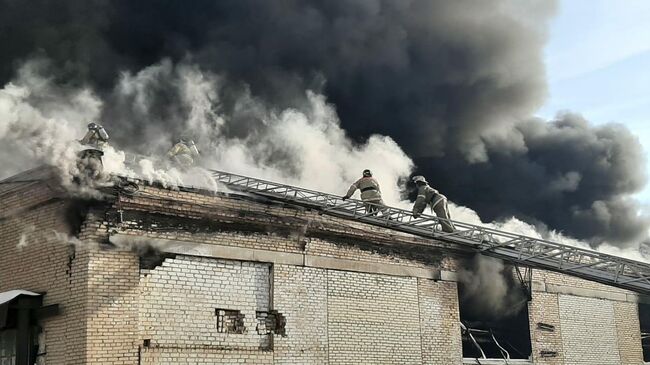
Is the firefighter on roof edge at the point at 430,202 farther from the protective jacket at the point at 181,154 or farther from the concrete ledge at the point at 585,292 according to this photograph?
the protective jacket at the point at 181,154

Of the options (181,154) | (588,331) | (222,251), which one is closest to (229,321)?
(222,251)

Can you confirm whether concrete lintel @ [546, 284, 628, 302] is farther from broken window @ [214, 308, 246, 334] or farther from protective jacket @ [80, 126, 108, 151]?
protective jacket @ [80, 126, 108, 151]

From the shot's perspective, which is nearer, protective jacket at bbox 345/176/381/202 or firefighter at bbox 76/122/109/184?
firefighter at bbox 76/122/109/184

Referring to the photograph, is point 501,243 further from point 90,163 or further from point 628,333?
point 90,163

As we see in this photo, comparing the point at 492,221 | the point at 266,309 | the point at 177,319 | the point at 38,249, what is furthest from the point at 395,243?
the point at 492,221

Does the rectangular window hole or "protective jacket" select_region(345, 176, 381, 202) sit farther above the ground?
"protective jacket" select_region(345, 176, 381, 202)

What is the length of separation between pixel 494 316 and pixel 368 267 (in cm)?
333

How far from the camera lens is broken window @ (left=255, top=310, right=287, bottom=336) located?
434 inches

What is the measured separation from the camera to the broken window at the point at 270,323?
1103 centimetres

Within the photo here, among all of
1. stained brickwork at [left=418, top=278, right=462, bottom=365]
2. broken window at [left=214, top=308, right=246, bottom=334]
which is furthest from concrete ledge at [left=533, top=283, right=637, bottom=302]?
broken window at [left=214, top=308, right=246, bottom=334]

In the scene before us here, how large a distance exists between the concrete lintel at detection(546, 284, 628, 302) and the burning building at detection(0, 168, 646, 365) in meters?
Result: 1.93

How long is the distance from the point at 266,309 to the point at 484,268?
15.8ft

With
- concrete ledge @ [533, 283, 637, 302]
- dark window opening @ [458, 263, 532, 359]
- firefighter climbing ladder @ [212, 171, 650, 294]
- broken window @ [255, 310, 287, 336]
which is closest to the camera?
broken window @ [255, 310, 287, 336]

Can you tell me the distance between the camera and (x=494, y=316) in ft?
47.4
